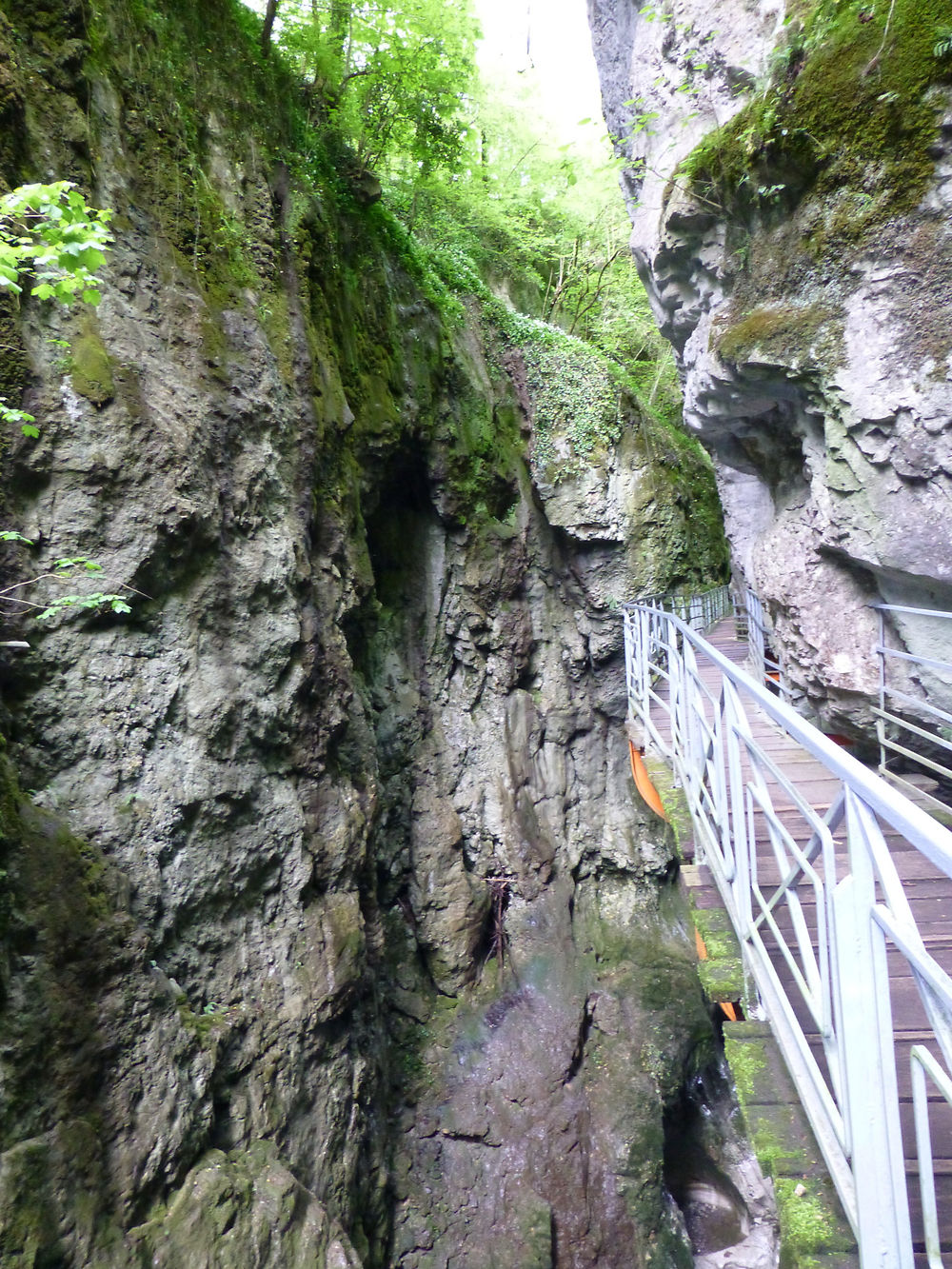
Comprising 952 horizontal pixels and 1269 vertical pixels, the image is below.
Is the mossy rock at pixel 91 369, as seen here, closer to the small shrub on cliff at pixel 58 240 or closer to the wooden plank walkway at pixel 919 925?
the small shrub on cliff at pixel 58 240

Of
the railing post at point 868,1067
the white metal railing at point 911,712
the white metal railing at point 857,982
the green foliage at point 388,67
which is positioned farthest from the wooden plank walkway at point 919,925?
the green foliage at point 388,67

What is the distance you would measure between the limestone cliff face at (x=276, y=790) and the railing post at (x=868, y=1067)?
3.53 meters

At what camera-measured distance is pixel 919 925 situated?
2721 millimetres

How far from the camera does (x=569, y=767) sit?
1022 centimetres

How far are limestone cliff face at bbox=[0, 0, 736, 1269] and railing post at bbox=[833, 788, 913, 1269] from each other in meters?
3.53

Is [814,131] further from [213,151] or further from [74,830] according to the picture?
[74,830]

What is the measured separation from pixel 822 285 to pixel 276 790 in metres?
6.03

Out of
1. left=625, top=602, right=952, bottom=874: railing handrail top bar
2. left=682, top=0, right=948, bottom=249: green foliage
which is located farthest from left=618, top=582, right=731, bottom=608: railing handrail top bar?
left=625, top=602, right=952, bottom=874: railing handrail top bar

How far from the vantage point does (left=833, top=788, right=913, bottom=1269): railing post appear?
1276mm

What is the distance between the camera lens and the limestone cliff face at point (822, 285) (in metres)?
4.61

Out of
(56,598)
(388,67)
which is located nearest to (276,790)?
(56,598)

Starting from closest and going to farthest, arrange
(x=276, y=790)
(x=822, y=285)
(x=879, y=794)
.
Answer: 1. (x=879, y=794)
2. (x=822, y=285)
3. (x=276, y=790)

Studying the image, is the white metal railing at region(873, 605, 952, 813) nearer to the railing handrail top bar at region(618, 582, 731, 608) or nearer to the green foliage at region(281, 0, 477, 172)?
the railing handrail top bar at region(618, 582, 731, 608)

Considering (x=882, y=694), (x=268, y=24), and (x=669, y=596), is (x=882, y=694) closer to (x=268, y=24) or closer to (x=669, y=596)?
(x=669, y=596)
